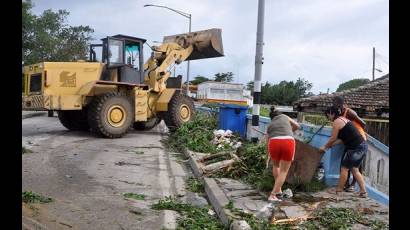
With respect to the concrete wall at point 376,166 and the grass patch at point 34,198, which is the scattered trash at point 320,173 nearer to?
the concrete wall at point 376,166

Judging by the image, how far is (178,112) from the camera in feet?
60.3

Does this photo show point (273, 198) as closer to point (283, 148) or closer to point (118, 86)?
point (283, 148)

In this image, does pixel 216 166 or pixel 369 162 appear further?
pixel 216 166

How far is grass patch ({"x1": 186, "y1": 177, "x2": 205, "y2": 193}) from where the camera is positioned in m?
9.12

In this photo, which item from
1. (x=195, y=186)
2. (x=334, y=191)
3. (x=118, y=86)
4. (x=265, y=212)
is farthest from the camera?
(x=118, y=86)

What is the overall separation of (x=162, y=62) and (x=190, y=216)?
510 inches

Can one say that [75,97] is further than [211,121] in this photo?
No

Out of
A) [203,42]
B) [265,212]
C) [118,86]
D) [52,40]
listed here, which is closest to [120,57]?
[118,86]

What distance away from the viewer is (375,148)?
30.8ft

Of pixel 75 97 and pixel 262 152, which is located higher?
pixel 75 97
